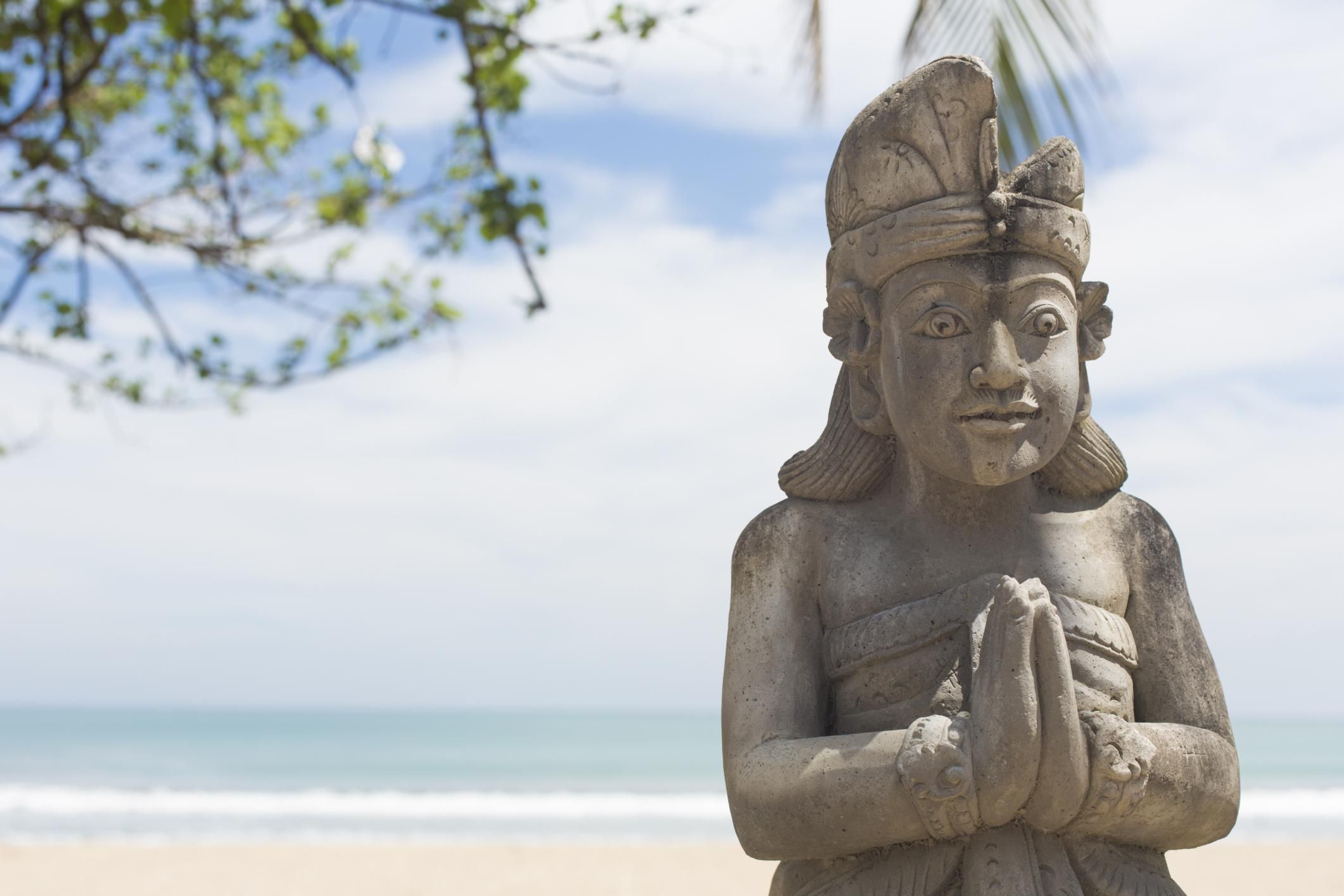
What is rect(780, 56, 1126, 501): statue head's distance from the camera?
3.20 metres

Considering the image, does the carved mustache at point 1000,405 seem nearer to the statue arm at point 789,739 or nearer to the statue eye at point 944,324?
the statue eye at point 944,324

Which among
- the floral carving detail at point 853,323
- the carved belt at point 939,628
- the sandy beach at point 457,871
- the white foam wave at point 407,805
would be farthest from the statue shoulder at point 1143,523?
the white foam wave at point 407,805

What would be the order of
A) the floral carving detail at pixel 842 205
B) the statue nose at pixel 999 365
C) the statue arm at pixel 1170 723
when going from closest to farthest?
the statue arm at pixel 1170 723 → the statue nose at pixel 999 365 → the floral carving detail at pixel 842 205

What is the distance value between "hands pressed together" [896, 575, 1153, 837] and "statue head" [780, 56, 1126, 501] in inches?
17.5

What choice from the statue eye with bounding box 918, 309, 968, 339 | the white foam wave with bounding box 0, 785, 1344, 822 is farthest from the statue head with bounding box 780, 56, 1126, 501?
the white foam wave with bounding box 0, 785, 1344, 822

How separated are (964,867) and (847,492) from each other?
39.5 inches

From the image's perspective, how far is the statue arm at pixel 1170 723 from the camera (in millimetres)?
3006

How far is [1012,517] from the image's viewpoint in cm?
344

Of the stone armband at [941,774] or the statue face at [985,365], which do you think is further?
the statue face at [985,365]

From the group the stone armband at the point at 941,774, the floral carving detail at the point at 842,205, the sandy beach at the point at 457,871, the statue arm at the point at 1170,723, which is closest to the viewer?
the stone armband at the point at 941,774

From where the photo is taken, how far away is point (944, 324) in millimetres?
3223

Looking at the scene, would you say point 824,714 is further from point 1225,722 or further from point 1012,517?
point 1225,722

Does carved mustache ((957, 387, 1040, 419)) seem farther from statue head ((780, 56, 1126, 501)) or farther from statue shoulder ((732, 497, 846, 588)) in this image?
statue shoulder ((732, 497, 846, 588))

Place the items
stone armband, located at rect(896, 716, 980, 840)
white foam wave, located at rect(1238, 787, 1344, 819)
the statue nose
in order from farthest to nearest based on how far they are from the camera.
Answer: white foam wave, located at rect(1238, 787, 1344, 819)
the statue nose
stone armband, located at rect(896, 716, 980, 840)
